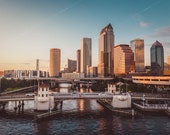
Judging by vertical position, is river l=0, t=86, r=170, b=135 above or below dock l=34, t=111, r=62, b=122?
below

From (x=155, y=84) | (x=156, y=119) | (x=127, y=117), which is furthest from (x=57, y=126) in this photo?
(x=155, y=84)

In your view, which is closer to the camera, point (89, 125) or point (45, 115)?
point (89, 125)

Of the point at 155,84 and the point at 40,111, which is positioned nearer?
the point at 40,111

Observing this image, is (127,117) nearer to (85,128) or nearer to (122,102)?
(122,102)

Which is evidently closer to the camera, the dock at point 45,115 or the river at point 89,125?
the river at point 89,125

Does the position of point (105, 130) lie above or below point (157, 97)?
below

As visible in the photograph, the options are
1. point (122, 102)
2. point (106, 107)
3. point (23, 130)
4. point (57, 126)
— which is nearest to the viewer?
point (23, 130)

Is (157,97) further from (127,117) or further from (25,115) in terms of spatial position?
(25,115)

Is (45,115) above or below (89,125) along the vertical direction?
above

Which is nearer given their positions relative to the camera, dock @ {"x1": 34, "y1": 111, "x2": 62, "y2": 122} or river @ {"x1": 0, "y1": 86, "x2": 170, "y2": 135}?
river @ {"x1": 0, "y1": 86, "x2": 170, "y2": 135}

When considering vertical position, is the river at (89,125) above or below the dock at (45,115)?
below

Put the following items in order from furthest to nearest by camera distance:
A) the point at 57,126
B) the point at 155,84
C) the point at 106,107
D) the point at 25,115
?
1. the point at 155,84
2. the point at 106,107
3. the point at 25,115
4. the point at 57,126
